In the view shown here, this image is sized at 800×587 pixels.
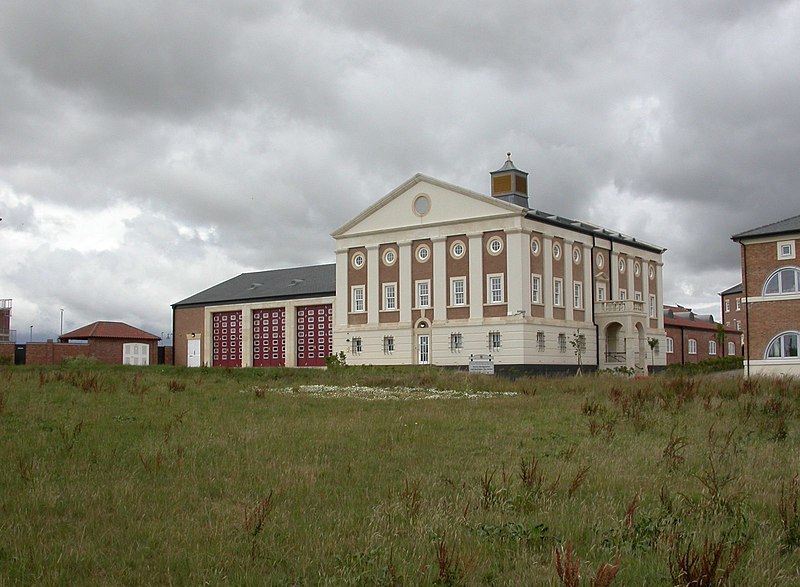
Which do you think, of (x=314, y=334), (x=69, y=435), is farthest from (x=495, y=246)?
(x=69, y=435)

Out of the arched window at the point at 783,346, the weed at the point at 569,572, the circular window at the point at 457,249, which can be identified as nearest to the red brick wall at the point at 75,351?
the circular window at the point at 457,249

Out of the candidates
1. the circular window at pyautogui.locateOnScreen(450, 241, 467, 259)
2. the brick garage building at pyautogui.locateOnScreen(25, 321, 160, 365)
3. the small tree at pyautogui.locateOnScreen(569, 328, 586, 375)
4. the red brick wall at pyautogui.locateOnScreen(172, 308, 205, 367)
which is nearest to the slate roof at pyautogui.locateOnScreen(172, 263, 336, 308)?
the red brick wall at pyautogui.locateOnScreen(172, 308, 205, 367)

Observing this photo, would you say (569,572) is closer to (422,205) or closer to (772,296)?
(772,296)

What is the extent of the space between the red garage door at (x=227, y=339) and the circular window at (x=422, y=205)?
876 inches

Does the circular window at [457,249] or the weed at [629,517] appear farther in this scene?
the circular window at [457,249]

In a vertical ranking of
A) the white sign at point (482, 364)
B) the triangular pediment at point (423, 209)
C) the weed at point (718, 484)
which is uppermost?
the triangular pediment at point (423, 209)

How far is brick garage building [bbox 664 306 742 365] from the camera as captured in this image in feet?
233

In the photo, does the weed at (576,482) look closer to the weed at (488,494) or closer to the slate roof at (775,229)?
the weed at (488,494)

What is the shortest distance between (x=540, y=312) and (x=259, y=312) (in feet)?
89.1

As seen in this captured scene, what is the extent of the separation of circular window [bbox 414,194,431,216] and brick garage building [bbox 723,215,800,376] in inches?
796

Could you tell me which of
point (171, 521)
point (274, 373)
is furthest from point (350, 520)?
point (274, 373)

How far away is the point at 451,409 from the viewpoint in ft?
57.8

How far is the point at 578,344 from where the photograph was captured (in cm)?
5388

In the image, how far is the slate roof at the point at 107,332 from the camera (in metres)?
67.4
